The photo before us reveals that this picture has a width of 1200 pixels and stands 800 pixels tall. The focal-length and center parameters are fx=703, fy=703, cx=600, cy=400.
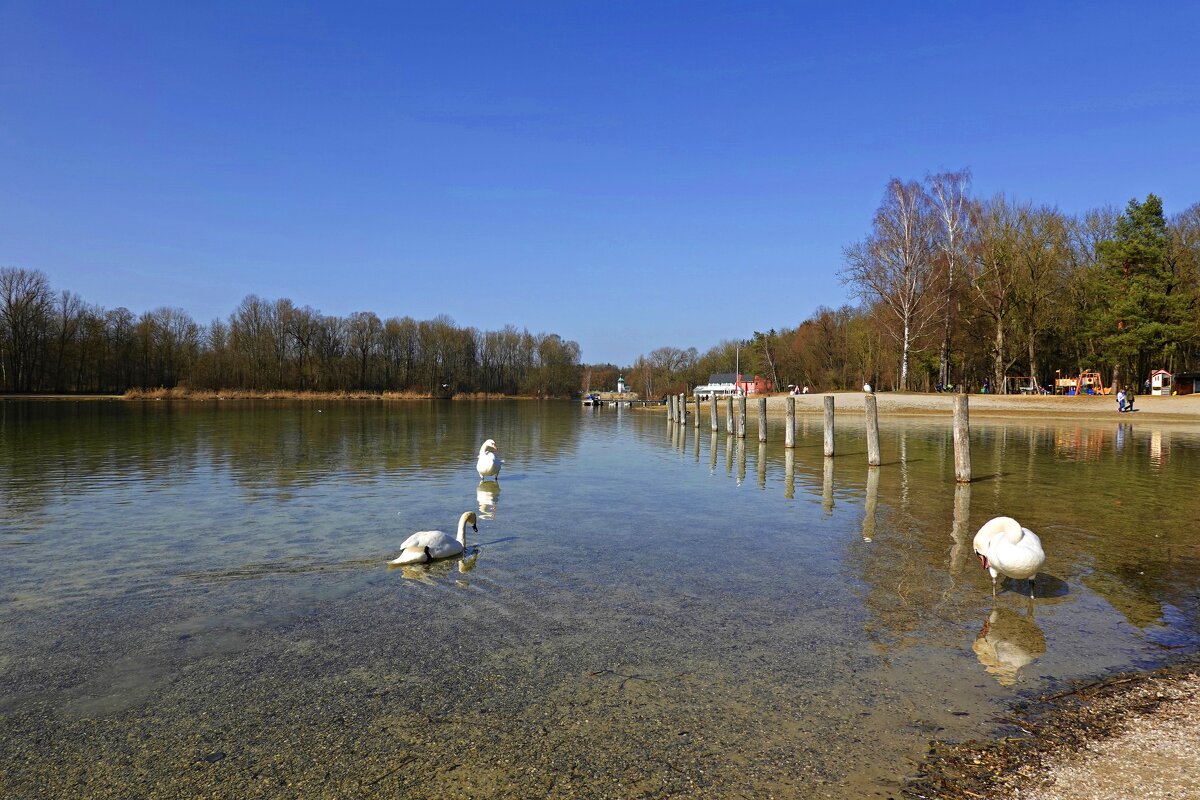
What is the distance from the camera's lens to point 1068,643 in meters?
6.28

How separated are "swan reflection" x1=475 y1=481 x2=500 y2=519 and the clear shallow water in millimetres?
126

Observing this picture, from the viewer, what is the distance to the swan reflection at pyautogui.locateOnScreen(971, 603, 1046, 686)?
5.72 m

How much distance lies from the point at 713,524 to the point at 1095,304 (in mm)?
51780

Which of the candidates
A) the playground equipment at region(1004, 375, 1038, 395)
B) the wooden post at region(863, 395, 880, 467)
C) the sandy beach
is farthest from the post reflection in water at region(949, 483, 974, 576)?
the playground equipment at region(1004, 375, 1038, 395)

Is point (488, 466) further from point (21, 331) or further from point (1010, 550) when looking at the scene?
point (21, 331)

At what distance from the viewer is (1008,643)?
6.28 m

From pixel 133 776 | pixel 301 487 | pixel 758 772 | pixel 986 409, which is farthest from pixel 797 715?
pixel 986 409

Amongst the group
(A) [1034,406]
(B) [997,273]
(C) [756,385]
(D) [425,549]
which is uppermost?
(B) [997,273]

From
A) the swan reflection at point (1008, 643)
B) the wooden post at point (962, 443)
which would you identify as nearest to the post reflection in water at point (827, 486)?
the wooden post at point (962, 443)

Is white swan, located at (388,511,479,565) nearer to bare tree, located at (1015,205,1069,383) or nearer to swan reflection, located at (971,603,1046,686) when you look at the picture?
swan reflection, located at (971,603,1046,686)

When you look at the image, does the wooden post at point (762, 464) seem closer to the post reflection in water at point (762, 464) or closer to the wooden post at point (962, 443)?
the post reflection in water at point (762, 464)

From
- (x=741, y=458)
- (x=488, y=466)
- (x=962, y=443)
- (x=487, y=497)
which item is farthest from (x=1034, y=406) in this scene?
(x=487, y=497)

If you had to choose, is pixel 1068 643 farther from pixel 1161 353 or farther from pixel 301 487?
pixel 1161 353

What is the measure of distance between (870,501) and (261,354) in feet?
337
